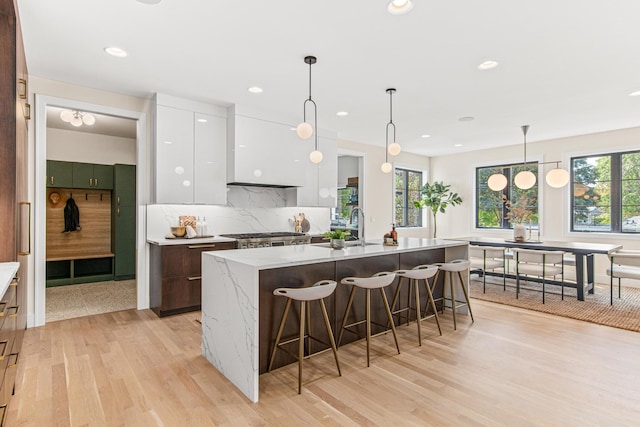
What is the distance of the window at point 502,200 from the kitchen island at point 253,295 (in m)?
4.94

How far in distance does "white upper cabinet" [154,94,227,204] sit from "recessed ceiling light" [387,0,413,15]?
2959 mm

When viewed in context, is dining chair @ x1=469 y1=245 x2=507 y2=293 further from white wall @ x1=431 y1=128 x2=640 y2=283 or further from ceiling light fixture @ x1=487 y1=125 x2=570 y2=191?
white wall @ x1=431 y1=128 x2=640 y2=283

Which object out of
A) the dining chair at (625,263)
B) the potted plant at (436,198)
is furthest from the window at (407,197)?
the dining chair at (625,263)

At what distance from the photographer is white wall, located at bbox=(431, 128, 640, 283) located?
5.96 metres

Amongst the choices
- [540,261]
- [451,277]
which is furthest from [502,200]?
[451,277]

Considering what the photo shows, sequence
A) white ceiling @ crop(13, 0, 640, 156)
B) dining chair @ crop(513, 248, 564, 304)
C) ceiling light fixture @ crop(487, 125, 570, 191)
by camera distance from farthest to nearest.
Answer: ceiling light fixture @ crop(487, 125, 570, 191)
dining chair @ crop(513, 248, 564, 304)
white ceiling @ crop(13, 0, 640, 156)

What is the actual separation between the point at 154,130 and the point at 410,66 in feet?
10.00

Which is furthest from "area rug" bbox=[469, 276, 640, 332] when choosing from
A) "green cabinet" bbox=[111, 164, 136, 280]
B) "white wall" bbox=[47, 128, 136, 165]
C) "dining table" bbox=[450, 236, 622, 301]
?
"white wall" bbox=[47, 128, 136, 165]

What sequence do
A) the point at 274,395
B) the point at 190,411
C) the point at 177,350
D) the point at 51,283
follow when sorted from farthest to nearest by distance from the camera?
1. the point at 51,283
2. the point at 177,350
3. the point at 274,395
4. the point at 190,411

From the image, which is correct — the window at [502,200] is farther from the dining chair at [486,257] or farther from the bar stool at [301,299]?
the bar stool at [301,299]

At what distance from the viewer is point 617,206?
5.98 metres

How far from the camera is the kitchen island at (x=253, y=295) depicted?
7.87ft

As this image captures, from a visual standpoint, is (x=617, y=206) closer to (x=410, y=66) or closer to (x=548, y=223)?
(x=548, y=223)

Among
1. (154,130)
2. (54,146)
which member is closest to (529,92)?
(154,130)
